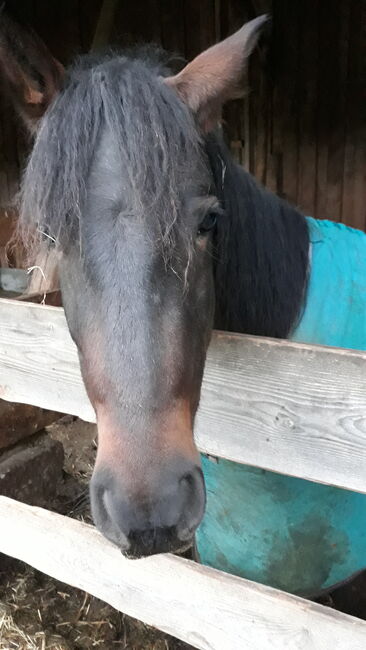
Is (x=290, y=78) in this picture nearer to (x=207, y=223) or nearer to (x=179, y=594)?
(x=207, y=223)

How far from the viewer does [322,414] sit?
46.9 inches

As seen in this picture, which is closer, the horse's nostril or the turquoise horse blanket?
the horse's nostril

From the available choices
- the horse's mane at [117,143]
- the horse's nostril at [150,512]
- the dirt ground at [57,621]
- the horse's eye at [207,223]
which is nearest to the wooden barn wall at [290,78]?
the dirt ground at [57,621]

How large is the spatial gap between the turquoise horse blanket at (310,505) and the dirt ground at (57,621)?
0.58 m

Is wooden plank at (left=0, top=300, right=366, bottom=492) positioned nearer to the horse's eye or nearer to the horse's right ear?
the horse's eye

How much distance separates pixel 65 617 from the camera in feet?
7.30

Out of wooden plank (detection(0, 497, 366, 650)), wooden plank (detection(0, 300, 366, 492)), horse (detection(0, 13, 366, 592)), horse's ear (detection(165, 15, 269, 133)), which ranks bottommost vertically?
wooden plank (detection(0, 497, 366, 650))

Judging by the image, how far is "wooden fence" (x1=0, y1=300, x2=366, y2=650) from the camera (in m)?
1.19

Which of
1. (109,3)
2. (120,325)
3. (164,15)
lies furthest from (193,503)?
(164,15)

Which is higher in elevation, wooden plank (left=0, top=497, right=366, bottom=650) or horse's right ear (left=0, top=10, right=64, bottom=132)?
horse's right ear (left=0, top=10, right=64, bottom=132)

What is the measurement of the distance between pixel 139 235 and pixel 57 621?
5.98 ft

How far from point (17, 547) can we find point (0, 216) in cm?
359

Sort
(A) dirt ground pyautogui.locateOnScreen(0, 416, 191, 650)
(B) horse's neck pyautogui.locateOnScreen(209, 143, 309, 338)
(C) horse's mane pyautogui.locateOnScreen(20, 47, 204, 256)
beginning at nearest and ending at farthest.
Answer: (C) horse's mane pyautogui.locateOnScreen(20, 47, 204, 256), (B) horse's neck pyautogui.locateOnScreen(209, 143, 309, 338), (A) dirt ground pyautogui.locateOnScreen(0, 416, 191, 650)

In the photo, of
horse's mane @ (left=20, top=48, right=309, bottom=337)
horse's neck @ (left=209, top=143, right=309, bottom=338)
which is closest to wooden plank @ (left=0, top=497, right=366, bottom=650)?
horse's neck @ (left=209, top=143, right=309, bottom=338)
